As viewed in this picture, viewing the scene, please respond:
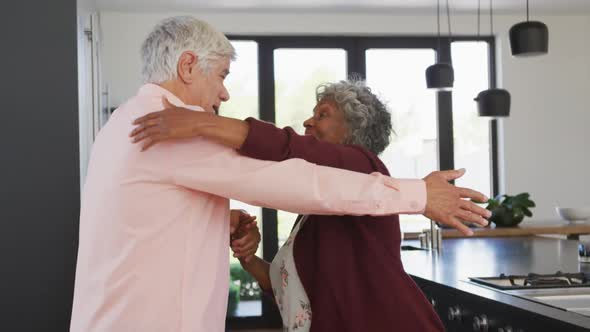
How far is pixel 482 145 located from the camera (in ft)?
26.0

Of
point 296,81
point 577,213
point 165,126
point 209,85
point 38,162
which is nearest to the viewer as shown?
point 165,126

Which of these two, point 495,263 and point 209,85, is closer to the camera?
point 209,85

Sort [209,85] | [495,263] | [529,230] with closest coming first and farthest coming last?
1. [209,85]
2. [495,263]
3. [529,230]

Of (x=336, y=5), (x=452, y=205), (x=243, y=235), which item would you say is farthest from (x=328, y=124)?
(x=336, y=5)

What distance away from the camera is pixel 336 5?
279 inches

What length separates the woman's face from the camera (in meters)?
2.04

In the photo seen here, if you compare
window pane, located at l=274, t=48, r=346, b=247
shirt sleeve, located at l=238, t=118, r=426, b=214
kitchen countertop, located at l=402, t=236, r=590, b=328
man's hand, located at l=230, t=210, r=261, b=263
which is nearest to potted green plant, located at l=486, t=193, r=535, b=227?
kitchen countertop, located at l=402, t=236, r=590, b=328

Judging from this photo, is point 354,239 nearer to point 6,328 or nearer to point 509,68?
point 6,328

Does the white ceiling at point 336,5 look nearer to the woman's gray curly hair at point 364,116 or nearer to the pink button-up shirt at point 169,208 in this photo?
the woman's gray curly hair at point 364,116

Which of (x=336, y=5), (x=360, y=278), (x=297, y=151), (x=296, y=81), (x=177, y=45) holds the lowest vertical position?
(x=360, y=278)

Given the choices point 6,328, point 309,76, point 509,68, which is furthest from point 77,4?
point 509,68

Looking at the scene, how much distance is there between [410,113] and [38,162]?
18.7 ft

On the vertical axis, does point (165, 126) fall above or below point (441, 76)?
below

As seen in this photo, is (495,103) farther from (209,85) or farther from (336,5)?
(209,85)
